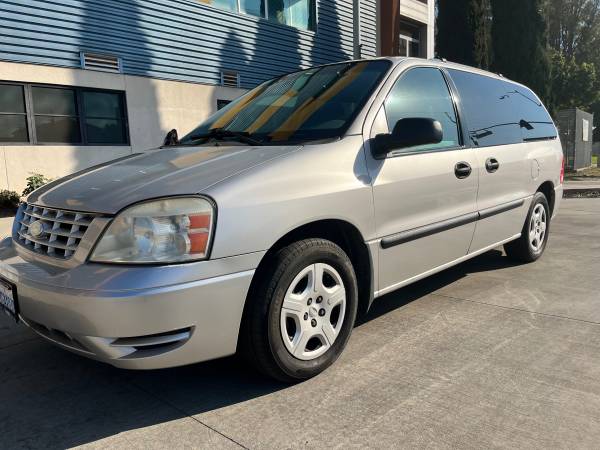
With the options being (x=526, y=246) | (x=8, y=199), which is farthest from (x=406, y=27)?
Answer: (x=526, y=246)

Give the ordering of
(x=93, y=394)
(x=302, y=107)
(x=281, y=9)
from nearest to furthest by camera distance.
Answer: (x=93, y=394)
(x=302, y=107)
(x=281, y=9)

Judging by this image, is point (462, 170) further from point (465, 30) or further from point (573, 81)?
point (573, 81)

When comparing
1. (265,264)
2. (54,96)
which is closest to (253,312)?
(265,264)

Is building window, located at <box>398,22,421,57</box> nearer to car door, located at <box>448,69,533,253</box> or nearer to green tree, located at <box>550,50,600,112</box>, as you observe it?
car door, located at <box>448,69,533,253</box>

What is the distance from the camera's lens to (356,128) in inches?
118

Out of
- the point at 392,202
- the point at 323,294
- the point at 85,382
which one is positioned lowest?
the point at 85,382

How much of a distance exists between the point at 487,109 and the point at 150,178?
9.78ft

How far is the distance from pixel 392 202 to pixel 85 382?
2.04 m

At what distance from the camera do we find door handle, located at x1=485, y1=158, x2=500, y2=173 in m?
4.01

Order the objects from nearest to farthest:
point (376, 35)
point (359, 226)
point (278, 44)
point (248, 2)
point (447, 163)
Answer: point (359, 226)
point (447, 163)
point (248, 2)
point (278, 44)
point (376, 35)

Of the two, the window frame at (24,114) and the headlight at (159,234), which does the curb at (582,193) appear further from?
the headlight at (159,234)

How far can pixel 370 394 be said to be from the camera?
260 cm

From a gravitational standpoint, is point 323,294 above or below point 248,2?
below

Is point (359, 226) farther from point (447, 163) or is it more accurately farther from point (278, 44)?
point (278, 44)
